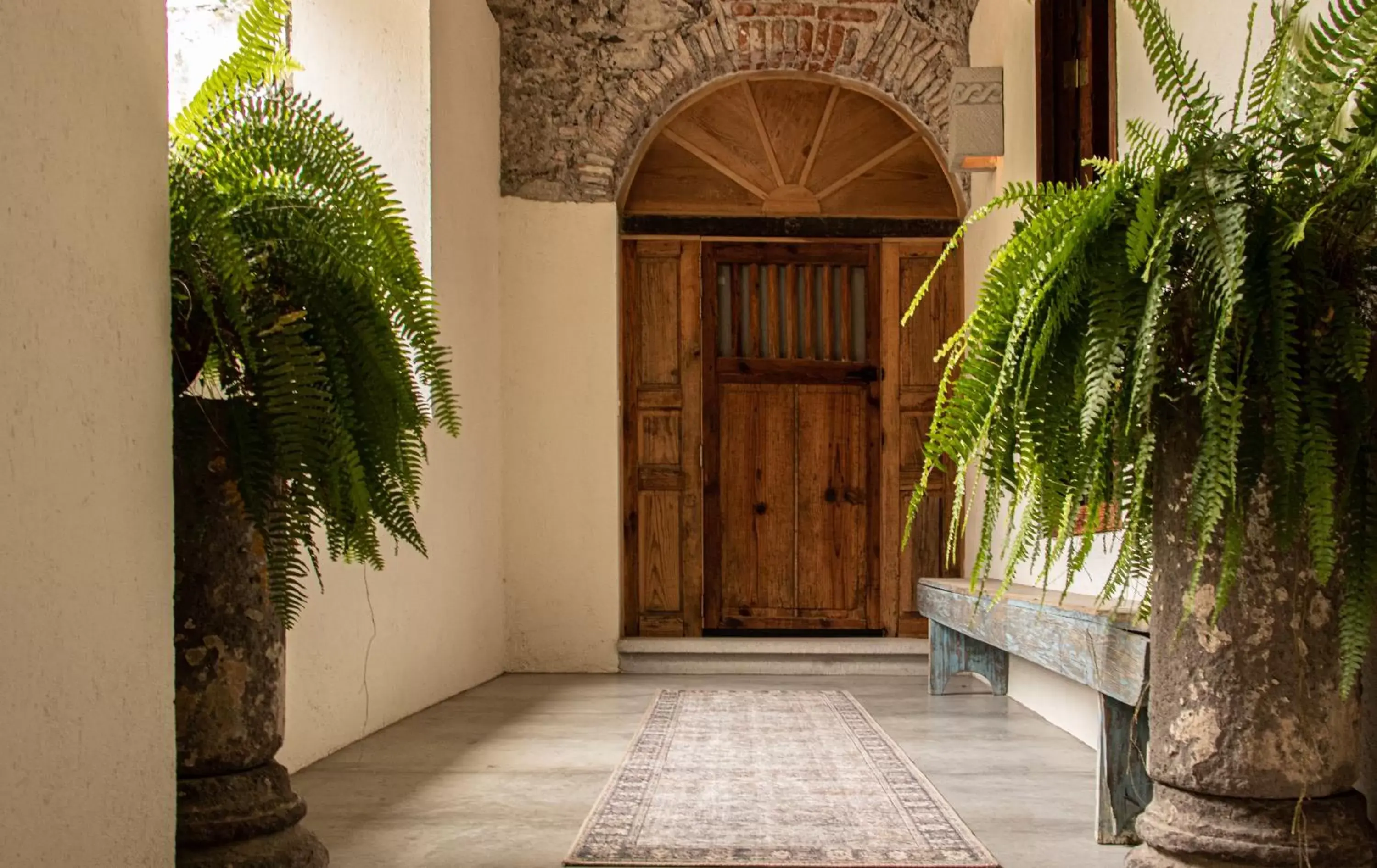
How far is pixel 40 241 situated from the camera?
1.73m

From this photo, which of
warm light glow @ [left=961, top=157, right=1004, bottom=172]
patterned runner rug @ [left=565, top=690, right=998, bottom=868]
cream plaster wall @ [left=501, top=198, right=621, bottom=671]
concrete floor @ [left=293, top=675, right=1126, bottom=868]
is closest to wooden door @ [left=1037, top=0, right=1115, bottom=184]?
warm light glow @ [left=961, top=157, right=1004, bottom=172]

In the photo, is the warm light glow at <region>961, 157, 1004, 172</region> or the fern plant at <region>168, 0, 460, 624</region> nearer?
the fern plant at <region>168, 0, 460, 624</region>

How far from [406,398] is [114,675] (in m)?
0.64

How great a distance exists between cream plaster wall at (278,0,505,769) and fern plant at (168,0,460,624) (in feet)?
5.23

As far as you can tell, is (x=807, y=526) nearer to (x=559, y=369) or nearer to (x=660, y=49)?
(x=559, y=369)

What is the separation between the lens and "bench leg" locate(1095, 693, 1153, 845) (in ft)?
9.10

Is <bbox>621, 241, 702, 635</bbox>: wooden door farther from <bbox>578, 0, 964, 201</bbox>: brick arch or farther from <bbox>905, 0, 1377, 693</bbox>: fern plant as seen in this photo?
<bbox>905, 0, 1377, 693</bbox>: fern plant

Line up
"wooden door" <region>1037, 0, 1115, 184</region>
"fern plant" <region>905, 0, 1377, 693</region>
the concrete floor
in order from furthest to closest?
"wooden door" <region>1037, 0, 1115, 184</region> → the concrete floor → "fern plant" <region>905, 0, 1377, 693</region>

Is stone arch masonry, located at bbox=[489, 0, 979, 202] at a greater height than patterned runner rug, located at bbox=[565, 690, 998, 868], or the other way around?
stone arch masonry, located at bbox=[489, 0, 979, 202]

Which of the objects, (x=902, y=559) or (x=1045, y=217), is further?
(x=902, y=559)

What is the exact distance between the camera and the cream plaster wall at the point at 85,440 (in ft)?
5.44

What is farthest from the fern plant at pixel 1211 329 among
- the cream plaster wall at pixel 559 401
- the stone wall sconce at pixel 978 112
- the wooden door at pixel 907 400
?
the wooden door at pixel 907 400

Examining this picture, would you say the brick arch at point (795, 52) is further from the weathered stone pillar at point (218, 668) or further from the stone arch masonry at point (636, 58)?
the weathered stone pillar at point (218, 668)

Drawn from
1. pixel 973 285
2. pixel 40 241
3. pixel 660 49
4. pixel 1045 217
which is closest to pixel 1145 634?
pixel 1045 217
